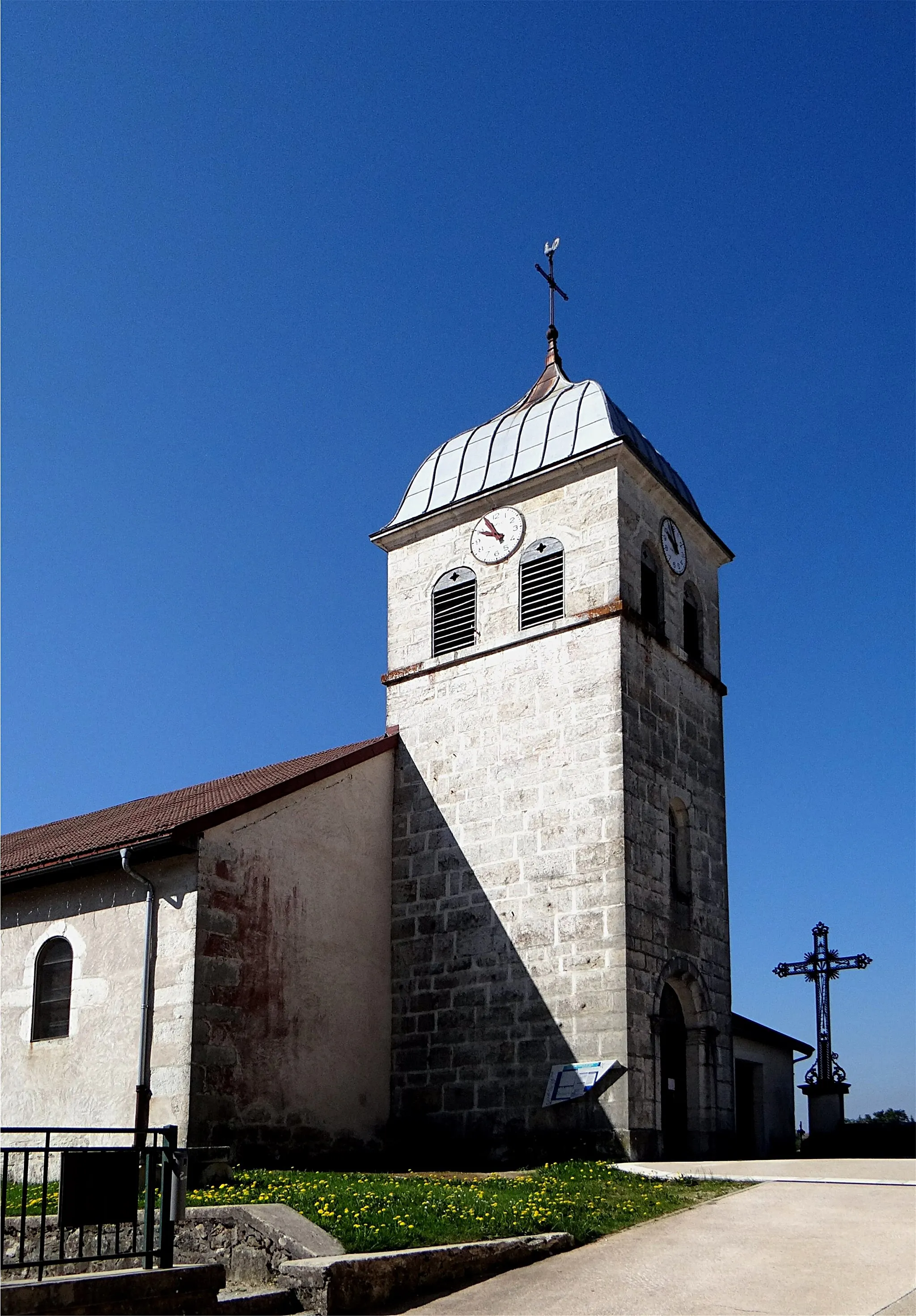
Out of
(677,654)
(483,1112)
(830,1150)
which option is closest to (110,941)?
(483,1112)

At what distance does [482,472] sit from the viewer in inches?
789

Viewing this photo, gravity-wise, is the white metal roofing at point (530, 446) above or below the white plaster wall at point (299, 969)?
above

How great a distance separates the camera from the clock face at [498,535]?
1906 cm

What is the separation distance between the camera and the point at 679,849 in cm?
1819

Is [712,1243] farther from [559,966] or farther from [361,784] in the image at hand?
[361,784]

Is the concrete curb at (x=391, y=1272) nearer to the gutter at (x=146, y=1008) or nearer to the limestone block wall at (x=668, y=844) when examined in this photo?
the gutter at (x=146, y=1008)

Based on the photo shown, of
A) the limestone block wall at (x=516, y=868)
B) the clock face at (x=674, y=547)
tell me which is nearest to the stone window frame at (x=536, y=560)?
the limestone block wall at (x=516, y=868)

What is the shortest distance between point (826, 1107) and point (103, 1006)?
13.6 m

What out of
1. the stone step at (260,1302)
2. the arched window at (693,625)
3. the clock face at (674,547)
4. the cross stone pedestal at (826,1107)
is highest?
the clock face at (674,547)

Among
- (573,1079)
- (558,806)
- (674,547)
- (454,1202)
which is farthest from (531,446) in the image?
(454,1202)

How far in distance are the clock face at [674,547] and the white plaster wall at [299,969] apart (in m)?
5.40

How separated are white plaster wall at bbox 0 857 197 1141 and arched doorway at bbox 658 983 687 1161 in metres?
6.25

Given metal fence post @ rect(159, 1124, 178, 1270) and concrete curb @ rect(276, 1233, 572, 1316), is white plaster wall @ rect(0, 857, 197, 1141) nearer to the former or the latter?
concrete curb @ rect(276, 1233, 572, 1316)

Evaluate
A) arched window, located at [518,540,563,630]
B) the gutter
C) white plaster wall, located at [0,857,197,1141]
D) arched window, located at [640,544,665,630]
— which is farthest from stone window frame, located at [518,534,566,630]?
the gutter
